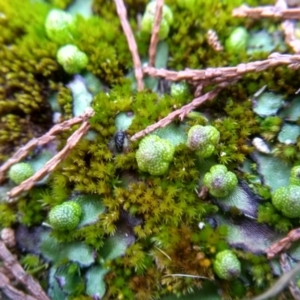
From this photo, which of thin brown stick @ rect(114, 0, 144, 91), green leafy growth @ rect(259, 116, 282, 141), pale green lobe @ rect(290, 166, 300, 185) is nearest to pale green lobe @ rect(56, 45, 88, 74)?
thin brown stick @ rect(114, 0, 144, 91)

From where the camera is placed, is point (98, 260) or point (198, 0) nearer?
point (98, 260)

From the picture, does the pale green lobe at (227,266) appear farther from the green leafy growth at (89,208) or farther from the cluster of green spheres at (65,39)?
the cluster of green spheres at (65,39)

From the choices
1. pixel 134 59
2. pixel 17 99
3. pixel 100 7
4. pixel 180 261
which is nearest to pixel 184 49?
pixel 134 59

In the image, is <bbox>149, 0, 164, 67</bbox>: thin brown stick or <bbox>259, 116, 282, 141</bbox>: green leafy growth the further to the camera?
<bbox>149, 0, 164, 67</bbox>: thin brown stick

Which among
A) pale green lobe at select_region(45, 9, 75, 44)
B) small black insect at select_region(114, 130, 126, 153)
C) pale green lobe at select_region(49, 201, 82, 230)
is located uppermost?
pale green lobe at select_region(45, 9, 75, 44)

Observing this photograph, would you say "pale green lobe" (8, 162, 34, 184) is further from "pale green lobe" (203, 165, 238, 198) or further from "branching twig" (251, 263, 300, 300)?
"branching twig" (251, 263, 300, 300)

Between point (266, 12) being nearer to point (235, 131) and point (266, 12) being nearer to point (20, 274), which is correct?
point (235, 131)

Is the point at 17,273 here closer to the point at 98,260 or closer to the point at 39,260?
the point at 39,260
